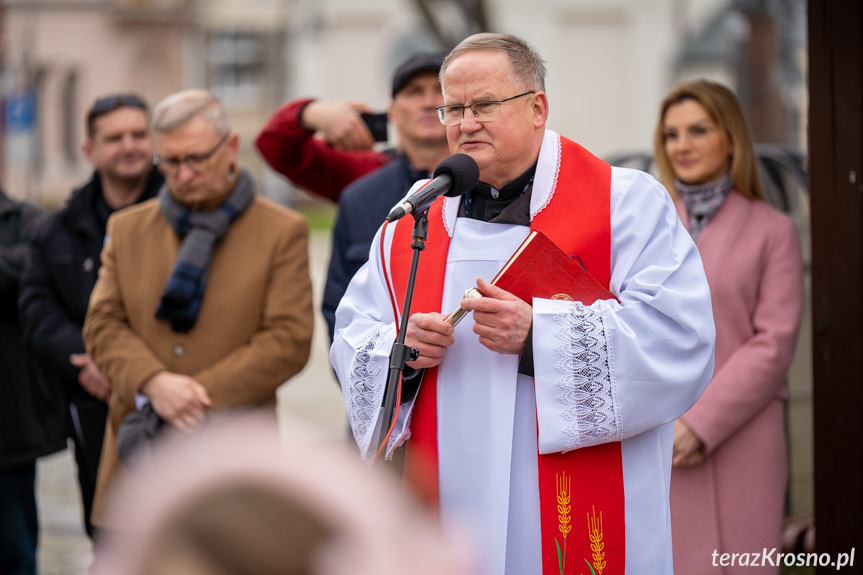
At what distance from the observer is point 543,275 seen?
2723 millimetres

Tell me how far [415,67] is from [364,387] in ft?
5.40

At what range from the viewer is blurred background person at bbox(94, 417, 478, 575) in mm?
958

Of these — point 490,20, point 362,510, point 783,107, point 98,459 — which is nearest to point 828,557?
point 98,459

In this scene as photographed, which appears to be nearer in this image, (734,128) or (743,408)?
(743,408)

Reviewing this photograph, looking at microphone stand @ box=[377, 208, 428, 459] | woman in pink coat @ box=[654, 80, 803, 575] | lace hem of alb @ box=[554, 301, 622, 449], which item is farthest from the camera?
woman in pink coat @ box=[654, 80, 803, 575]

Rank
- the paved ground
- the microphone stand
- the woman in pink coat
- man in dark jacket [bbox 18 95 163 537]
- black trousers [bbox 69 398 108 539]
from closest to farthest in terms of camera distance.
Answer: the microphone stand
the woman in pink coat
man in dark jacket [bbox 18 95 163 537]
black trousers [bbox 69 398 108 539]
the paved ground

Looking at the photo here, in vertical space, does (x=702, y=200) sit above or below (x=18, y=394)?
above

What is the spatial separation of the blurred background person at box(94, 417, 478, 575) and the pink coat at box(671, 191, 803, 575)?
289 cm

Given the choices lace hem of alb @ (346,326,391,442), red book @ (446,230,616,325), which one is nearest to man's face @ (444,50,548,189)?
red book @ (446,230,616,325)

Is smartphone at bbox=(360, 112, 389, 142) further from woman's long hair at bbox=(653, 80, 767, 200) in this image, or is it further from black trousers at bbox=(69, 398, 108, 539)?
black trousers at bbox=(69, 398, 108, 539)

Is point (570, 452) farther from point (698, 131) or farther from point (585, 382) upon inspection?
point (698, 131)

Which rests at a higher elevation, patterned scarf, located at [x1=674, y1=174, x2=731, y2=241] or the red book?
patterned scarf, located at [x1=674, y1=174, x2=731, y2=241]

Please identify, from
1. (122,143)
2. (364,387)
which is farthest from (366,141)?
(364,387)

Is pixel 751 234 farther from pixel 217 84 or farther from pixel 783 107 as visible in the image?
pixel 217 84
